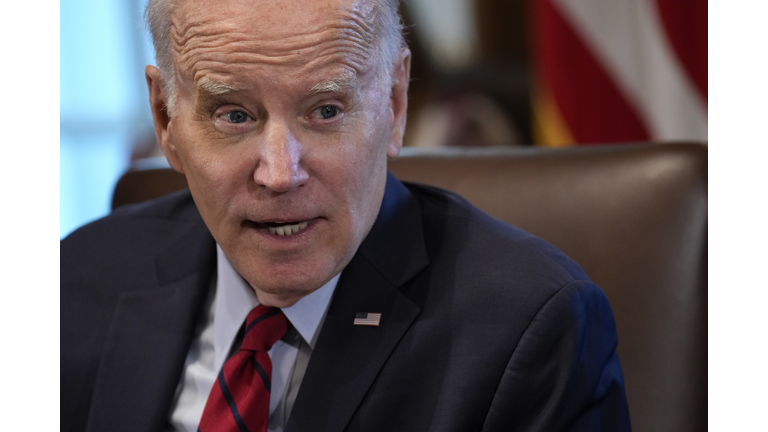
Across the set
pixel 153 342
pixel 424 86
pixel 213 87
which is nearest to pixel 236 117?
pixel 213 87

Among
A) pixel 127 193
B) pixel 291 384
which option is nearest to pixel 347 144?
pixel 291 384

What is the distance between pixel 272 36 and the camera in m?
0.92

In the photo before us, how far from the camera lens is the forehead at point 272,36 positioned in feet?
3.03

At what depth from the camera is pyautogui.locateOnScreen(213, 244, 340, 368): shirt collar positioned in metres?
1.16

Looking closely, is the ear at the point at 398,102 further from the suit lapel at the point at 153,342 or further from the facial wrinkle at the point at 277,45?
the suit lapel at the point at 153,342

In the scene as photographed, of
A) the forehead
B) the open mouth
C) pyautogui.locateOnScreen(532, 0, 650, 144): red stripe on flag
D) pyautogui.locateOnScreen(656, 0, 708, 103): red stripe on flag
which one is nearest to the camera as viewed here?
the forehead

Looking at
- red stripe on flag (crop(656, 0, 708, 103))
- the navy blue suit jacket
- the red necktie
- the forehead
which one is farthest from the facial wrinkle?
red stripe on flag (crop(656, 0, 708, 103))

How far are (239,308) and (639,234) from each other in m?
0.77

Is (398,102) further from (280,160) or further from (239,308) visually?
(239,308)

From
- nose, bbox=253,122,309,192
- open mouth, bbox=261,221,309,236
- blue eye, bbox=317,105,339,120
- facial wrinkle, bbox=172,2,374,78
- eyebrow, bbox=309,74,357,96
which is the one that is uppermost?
facial wrinkle, bbox=172,2,374,78

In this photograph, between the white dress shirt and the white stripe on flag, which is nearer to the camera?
the white dress shirt

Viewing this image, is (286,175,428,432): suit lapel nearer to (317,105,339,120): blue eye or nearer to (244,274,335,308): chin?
(244,274,335,308): chin

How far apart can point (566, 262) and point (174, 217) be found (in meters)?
0.82

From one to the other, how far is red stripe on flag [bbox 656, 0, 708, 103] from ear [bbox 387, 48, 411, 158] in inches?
65.8
